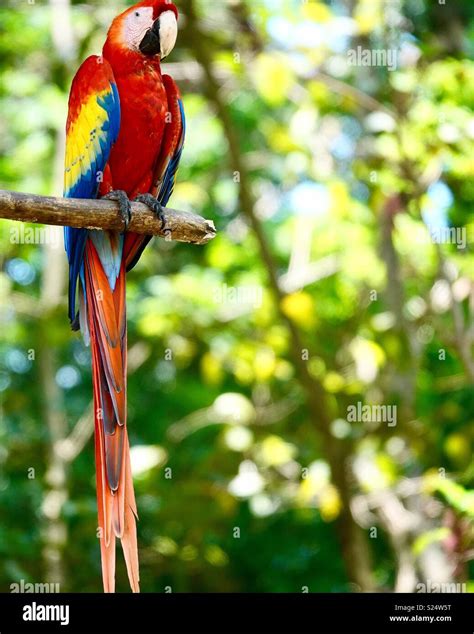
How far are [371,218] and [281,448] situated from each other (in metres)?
1.33

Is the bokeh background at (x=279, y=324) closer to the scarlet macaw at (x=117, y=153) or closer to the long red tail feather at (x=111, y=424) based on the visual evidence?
the scarlet macaw at (x=117, y=153)

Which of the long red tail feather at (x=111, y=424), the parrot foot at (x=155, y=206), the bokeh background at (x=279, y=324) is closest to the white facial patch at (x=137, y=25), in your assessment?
the parrot foot at (x=155, y=206)

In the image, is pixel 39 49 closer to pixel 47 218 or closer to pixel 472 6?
pixel 472 6

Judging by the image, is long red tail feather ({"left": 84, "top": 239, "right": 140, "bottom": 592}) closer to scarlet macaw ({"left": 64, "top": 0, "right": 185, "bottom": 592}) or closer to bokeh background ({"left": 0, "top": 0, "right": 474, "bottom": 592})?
scarlet macaw ({"left": 64, "top": 0, "right": 185, "bottom": 592})

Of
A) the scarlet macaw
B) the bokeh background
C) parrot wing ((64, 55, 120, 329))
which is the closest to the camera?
the scarlet macaw

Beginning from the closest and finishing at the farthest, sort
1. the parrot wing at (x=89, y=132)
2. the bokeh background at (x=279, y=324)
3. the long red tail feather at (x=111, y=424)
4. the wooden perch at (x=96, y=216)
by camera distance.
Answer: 1. the long red tail feather at (x=111, y=424)
2. the wooden perch at (x=96, y=216)
3. the parrot wing at (x=89, y=132)
4. the bokeh background at (x=279, y=324)

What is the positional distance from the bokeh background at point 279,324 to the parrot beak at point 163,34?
1.86 metres

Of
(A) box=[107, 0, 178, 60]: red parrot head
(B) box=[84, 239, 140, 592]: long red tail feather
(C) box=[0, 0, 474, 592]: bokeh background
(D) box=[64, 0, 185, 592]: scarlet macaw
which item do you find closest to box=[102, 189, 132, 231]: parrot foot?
(D) box=[64, 0, 185, 592]: scarlet macaw

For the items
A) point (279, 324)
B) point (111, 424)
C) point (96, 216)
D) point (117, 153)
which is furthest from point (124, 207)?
point (279, 324)

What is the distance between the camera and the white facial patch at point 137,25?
5.94 ft

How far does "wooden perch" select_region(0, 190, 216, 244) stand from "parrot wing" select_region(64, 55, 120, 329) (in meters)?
0.19

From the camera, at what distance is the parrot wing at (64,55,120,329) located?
79.0 inches

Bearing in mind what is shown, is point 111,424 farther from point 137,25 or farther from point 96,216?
point 137,25

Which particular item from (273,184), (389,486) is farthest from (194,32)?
Answer: (389,486)
